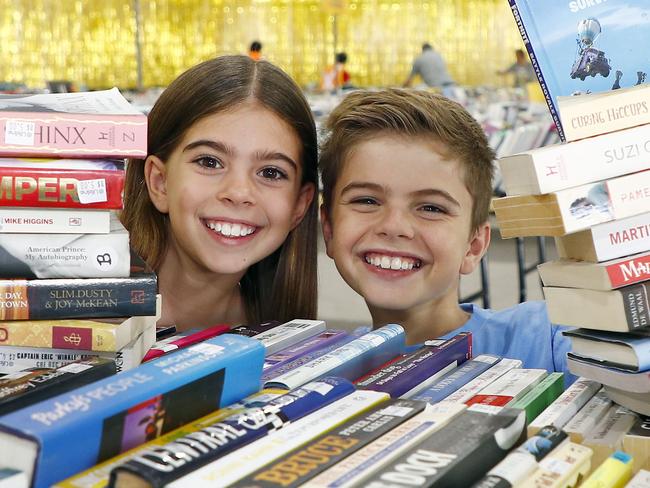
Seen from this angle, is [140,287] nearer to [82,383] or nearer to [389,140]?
[82,383]

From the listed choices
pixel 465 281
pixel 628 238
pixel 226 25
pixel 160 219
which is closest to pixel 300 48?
pixel 226 25

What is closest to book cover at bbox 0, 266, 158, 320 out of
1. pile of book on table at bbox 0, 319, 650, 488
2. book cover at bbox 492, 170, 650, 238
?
pile of book on table at bbox 0, 319, 650, 488

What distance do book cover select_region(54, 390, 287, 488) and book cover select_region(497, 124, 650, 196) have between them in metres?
0.36

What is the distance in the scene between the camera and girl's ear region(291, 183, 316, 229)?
1799 mm

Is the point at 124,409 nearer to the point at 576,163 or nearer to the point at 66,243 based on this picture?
the point at 66,243

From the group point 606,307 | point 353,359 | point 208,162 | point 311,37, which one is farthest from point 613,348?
point 311,37

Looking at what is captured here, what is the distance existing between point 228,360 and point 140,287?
1.04 feet

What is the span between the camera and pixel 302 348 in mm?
1170

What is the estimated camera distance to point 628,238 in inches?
40.1

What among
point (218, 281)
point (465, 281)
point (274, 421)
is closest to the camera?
point (274, 421)

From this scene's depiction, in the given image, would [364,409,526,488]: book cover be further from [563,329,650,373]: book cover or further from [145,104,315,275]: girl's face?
[145,104,315,275]: girl's face

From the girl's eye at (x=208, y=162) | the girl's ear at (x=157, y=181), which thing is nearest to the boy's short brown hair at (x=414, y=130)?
the girl's eye at (x=208, y=162)

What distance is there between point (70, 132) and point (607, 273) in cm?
68

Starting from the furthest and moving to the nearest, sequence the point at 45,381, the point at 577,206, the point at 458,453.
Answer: the point at 577,206
the point at 45,381
the point at 458,453
